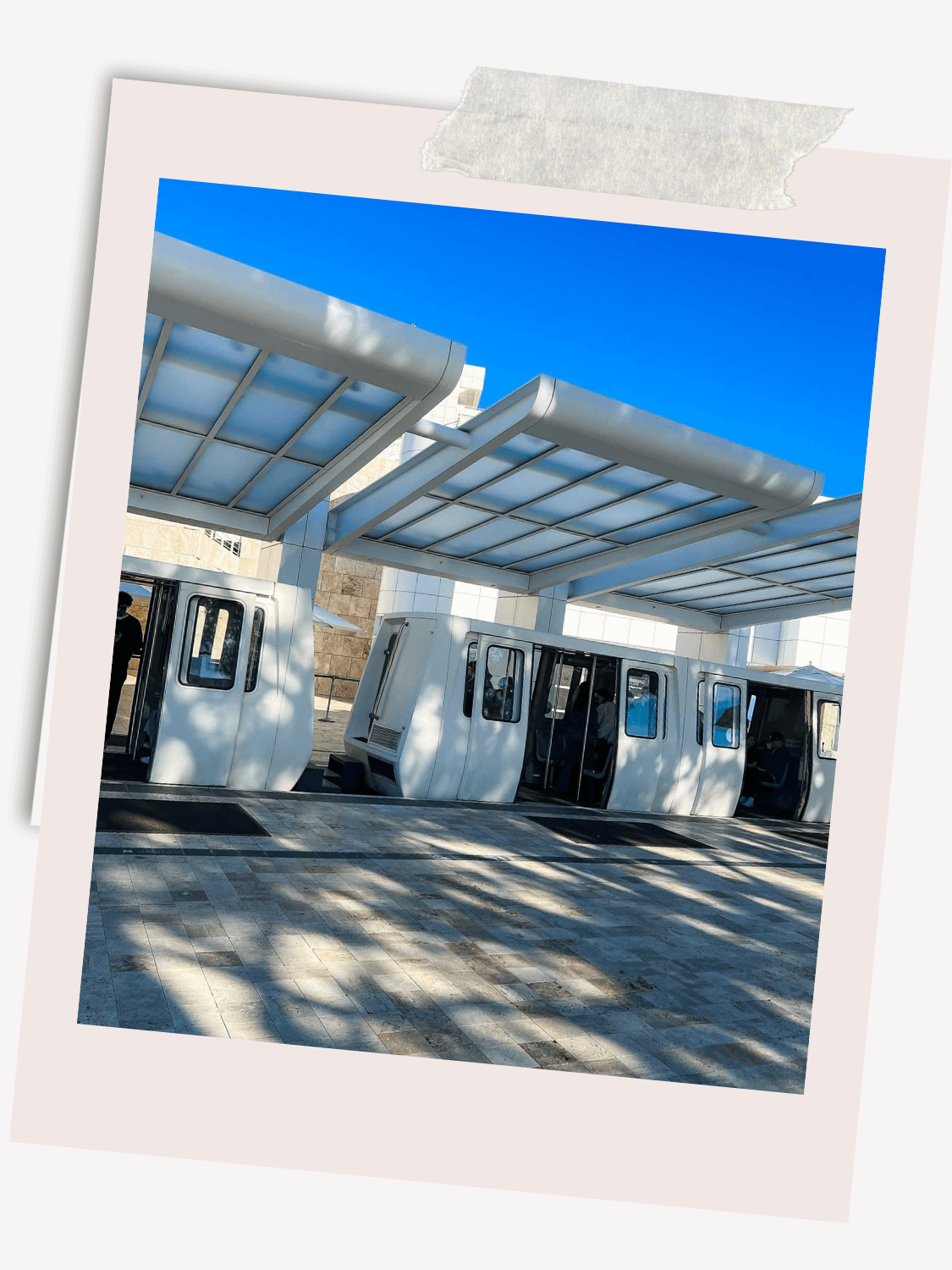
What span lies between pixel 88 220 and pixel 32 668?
145cm

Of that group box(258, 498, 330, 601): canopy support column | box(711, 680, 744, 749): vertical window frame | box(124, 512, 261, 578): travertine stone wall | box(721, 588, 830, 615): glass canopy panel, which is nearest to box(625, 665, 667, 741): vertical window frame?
box(711, 680, 744, 749): vertical window frame

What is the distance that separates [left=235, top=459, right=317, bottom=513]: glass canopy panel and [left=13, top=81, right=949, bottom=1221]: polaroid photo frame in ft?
31.5

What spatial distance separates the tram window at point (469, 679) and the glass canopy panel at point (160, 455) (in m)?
4.78

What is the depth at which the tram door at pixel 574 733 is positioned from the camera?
12289 mm

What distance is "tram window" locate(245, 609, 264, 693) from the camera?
30.7 ft

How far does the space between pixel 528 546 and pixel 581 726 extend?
4.52m

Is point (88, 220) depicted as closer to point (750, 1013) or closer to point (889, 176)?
point (889, 176)

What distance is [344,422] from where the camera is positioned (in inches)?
411

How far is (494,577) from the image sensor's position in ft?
61.5

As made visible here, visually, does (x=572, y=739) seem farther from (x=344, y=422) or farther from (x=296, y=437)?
(x=296, y=437)

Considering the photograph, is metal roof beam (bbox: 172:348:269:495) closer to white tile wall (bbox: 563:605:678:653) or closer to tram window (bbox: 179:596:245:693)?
tram window (bbox: 179:596:245:693)

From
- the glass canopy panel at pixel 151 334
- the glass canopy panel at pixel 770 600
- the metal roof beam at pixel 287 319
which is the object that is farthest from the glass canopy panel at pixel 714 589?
the glass canopy panel at pixel 151 334

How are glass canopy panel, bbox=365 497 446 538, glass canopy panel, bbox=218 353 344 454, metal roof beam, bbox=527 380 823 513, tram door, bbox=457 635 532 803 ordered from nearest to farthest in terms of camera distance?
1. glass canopy panel, bbox=218 353 344 454
2. metal roof beam, bbox=527 380 823 513
3. tram door, bbox=457 635 532 803
4. glass canopy panel, bbox=365 497 446 538

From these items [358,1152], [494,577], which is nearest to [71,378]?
[358,1152]
